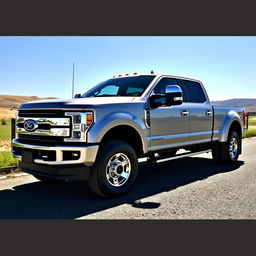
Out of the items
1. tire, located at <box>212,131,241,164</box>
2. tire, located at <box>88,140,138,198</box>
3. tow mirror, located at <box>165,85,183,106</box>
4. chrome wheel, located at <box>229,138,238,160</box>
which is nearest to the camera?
tire, located at <box>88,140,138,198</box>

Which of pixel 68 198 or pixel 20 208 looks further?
pixel 68 198

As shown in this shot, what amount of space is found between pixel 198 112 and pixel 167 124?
1.24 metres

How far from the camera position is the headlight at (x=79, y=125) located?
4.03 m

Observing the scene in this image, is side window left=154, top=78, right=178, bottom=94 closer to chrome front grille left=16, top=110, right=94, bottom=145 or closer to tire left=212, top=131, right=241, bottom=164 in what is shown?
chrome front grille left=16, top=110, right=94, bottom=145

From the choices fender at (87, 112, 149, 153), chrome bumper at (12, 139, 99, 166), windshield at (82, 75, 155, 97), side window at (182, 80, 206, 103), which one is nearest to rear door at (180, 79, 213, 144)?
side window at (182, 80, 206, 103)

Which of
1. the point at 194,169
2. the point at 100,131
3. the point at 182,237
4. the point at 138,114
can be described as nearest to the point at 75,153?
the point at 100,131

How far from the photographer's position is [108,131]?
4.50 m

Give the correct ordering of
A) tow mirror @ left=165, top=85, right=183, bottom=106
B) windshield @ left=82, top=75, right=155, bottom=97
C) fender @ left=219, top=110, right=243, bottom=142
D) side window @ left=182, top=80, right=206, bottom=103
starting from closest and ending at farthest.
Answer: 1. tow mirror @ left=165, top=85, right=183, bottom=106
2. windshield @ left=82, top=75, right=155, bottom=97
3. side window @ left=182, top=80, right=206, bottom=103
4. fender @ left=219, top=110, right=243, bottom=142

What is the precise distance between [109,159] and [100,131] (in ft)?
1.54

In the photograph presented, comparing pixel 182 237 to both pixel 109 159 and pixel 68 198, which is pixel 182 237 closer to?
pixel 109 159

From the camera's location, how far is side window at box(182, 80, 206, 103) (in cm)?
630

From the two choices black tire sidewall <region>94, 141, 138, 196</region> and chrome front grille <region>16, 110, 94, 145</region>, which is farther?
black tire sidewall <region>94, 141, 138, 196</region>

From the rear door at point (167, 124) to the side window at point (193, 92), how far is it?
396 millimetres

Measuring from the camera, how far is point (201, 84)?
694cm
